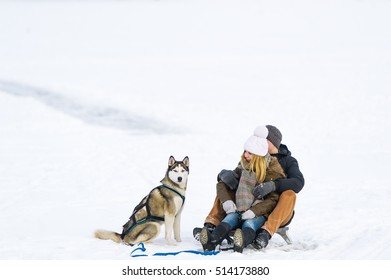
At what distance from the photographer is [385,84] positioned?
18062 mm

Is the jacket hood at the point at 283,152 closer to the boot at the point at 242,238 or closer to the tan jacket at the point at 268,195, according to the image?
the tan jacket at the point at 268,195

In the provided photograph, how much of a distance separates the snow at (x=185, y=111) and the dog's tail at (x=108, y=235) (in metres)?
A: 0.10

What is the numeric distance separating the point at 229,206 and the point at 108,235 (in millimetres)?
1126

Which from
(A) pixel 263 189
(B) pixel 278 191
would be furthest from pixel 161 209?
(B) pixel 278 191

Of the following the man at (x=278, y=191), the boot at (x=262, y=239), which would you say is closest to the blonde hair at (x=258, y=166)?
the man at (x=278, y=191)

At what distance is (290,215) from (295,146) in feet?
24.2

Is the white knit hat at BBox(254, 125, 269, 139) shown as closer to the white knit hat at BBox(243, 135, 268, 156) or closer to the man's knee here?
the white knit hat at BBox(243, 135, 268, 156)

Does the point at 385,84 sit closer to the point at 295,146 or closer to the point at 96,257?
the point at 295,146

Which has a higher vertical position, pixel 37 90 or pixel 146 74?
pixel 146 74

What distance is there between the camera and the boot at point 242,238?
5.39 meters

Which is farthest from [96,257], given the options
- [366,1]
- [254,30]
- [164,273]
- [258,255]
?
[366,1]

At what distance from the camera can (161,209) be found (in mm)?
5781

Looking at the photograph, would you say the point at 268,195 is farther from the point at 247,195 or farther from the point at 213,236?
the point at 213,236

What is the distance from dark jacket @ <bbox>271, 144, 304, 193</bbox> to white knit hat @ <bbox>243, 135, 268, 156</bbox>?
283 mm
